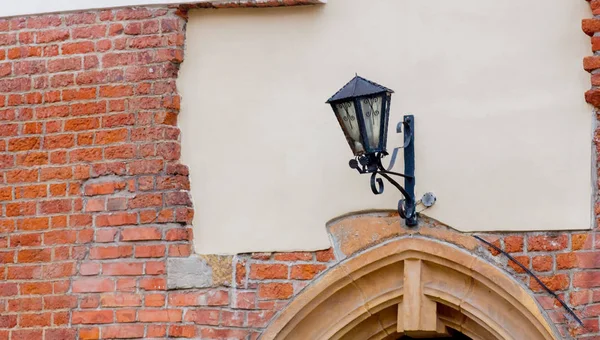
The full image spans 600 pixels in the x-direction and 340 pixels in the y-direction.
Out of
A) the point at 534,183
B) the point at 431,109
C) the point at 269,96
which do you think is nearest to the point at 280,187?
the point at 269,96

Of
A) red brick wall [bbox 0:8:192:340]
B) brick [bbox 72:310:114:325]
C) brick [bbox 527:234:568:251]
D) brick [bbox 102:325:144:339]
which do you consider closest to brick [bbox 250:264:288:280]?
red brick wall [bbox 0:8:192:340]

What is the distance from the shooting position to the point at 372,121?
16.2 feet

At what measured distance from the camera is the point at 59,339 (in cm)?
562

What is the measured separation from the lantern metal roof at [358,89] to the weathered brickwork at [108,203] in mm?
687

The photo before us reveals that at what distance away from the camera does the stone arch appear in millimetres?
5156

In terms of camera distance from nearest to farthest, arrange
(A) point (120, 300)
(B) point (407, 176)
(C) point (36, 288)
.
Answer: (B) point (407, 176) → (A) point (120, 300) → (C) point (36, 288)

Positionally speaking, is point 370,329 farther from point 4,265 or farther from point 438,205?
point 4,265


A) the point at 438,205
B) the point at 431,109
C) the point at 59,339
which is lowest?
the point at 59,339

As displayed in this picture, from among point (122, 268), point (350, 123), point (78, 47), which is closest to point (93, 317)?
point (122, 268)

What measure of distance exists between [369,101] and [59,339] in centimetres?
186

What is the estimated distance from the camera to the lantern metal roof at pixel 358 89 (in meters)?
4.91

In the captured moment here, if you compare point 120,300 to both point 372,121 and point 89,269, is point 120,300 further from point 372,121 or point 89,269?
point 372,121

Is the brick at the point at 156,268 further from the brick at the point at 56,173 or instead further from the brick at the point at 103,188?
the brick at the point at 56,173

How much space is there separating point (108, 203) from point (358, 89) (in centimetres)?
140
